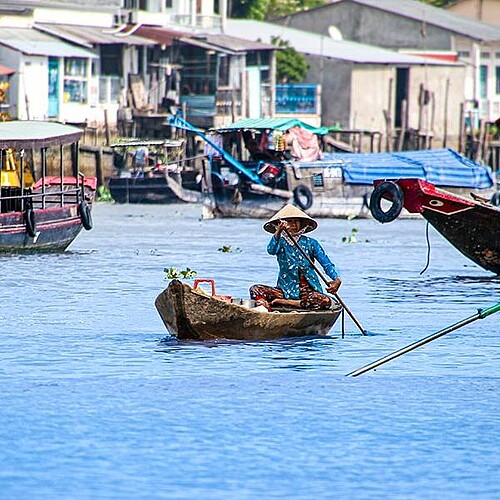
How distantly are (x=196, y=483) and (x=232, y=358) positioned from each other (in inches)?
164

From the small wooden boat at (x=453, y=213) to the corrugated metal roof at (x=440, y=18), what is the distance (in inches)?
1274

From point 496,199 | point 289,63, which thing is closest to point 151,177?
point 496,199

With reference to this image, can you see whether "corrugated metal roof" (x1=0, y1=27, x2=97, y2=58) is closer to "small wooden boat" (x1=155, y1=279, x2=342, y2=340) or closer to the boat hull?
the boat hull

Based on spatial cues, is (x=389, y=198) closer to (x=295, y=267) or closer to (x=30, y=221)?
(x=30, y=221)

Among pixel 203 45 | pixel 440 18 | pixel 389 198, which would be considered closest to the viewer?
pixel 389 198

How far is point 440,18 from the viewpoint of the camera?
54625 mm

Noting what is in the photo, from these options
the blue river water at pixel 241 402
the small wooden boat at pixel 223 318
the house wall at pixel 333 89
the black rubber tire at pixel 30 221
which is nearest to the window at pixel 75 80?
the house wall at pixel 333 89

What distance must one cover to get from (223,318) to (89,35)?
1113 inches

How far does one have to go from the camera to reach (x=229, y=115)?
4506 cm

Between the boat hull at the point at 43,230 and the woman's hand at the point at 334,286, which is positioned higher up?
the woman's hand at the point at 334,286

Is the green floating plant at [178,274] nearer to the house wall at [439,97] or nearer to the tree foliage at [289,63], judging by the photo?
the tree foliage at [289,63]

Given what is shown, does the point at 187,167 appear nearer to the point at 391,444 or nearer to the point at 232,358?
the point at 232,358

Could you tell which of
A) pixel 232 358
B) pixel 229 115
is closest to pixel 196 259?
pixel 232 358

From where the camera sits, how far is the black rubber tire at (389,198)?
66.6 feet
